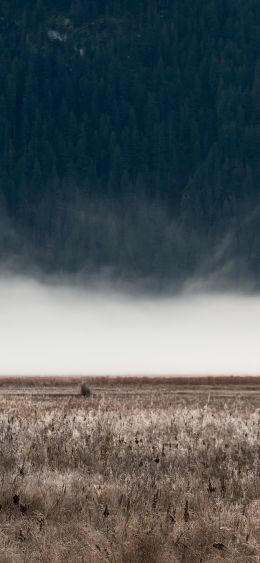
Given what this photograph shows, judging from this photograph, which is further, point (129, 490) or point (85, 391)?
point (85, 391)

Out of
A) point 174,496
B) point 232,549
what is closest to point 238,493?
point 174,496

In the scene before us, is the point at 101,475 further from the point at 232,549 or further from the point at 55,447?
the point at 232,549

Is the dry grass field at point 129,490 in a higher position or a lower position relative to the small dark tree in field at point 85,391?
lower

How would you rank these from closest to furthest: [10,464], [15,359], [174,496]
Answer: [174,496] < [10,464] < [15,359]

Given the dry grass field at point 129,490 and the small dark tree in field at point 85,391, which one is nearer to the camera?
the dry grass field at point 129,490

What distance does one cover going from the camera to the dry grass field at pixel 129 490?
11.9 m

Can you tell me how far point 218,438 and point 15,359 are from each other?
168 m

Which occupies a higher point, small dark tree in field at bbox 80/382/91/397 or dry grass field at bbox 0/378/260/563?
small dark tree in field at bbox 80/382/91/397

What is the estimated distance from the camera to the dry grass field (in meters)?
11.9

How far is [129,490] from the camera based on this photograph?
15250 mm

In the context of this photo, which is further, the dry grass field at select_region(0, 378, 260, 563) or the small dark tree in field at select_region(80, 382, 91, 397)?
the small dark tree in field at select_region(80, 382, 91, 397)

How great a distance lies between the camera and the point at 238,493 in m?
15.7

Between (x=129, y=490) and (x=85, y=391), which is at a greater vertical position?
(x=85, y=391)

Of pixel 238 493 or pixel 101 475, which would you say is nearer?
pixel 238 493
